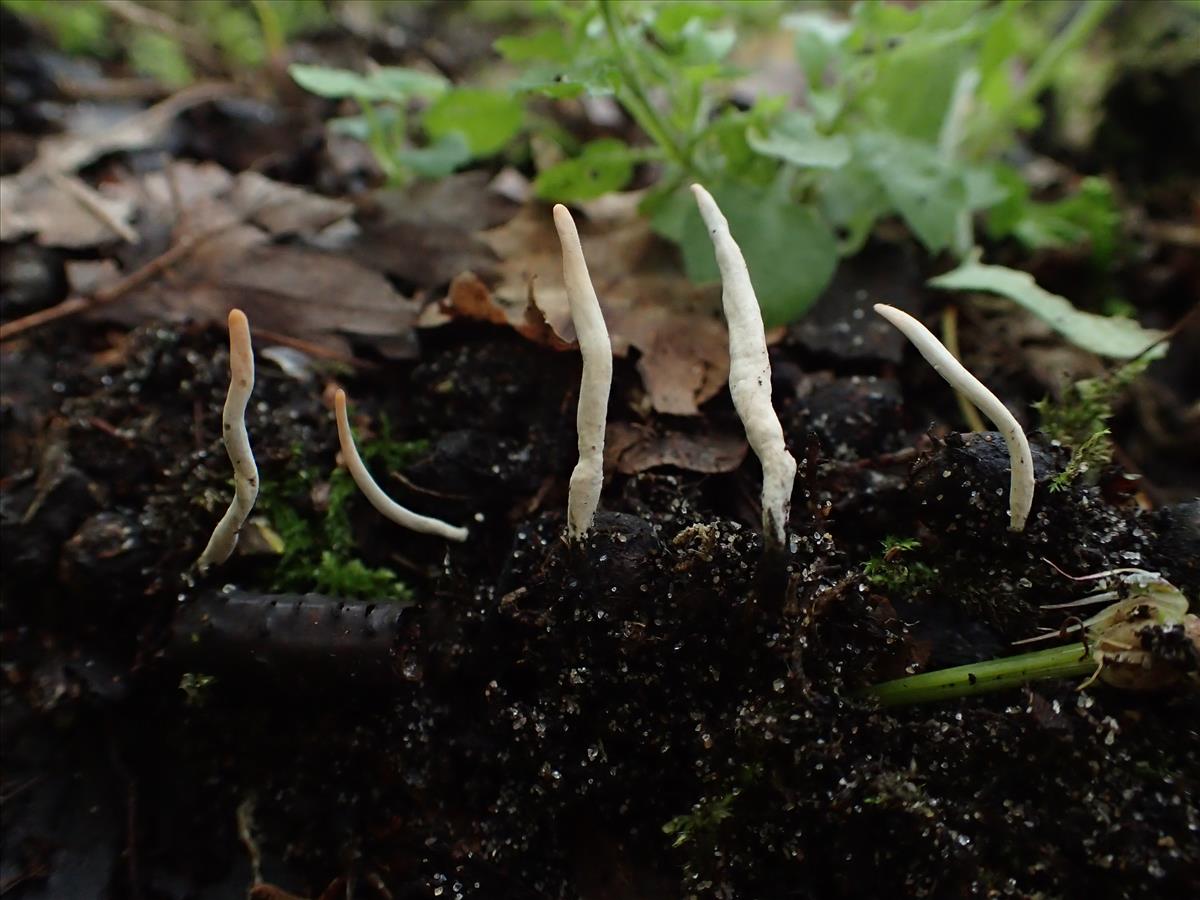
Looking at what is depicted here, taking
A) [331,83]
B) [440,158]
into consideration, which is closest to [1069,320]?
[440,158]

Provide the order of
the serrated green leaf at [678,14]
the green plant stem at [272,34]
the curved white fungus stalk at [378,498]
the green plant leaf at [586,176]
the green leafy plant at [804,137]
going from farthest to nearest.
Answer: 1. the green plant stem at [272,34]
2. the green plant leaf at [586,176]
3. the green leafy plant at [804,137]
4. the serrated green leaf at [678,14]
5. the curved white fungus stalk at [378,498]

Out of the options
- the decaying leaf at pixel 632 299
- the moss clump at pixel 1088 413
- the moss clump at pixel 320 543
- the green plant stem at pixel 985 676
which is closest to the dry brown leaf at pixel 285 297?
the decaying leaf at pixel 632 299

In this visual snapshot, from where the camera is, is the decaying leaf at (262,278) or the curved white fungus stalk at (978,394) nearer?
the curved white fungus stalk at (978,394)

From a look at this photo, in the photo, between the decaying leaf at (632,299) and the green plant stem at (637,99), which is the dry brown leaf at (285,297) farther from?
the green plant stem at (637,99)

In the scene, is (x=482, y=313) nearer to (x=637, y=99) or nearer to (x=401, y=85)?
(x=637, y=99)

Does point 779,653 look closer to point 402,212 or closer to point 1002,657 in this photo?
point 1002,657

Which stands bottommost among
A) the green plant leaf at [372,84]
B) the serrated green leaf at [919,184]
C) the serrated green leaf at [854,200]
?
the green plant leaf at [372,84]

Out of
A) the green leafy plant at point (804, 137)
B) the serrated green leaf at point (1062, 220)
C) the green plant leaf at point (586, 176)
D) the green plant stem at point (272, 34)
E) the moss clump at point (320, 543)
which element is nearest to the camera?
the moss clump at point (320, 543)
